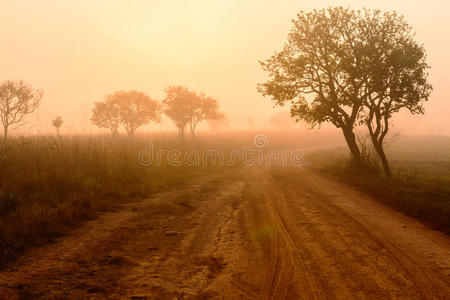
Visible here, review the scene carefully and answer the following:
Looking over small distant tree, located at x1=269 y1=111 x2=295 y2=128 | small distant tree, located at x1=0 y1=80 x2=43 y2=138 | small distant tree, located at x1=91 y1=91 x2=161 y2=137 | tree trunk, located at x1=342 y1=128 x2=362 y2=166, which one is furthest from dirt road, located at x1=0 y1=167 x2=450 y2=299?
small distant tree, located at x1=269 y1=111 x2=295 y2=128

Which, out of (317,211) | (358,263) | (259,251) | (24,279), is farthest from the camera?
(317,211)

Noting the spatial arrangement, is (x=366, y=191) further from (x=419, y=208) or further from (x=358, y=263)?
(x=358, y=263)

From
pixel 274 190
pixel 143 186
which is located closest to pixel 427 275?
pixel 274 190

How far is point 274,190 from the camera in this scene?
38.1 feet

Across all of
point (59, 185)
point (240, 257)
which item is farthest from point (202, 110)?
point (240, 257)

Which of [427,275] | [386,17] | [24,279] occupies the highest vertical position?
[386,17]

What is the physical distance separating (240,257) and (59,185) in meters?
6.98

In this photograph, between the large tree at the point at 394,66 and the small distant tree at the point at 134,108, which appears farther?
the small distant tree at the point at 134,108

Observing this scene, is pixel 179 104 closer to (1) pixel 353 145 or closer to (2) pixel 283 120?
(1) pixel 353 145

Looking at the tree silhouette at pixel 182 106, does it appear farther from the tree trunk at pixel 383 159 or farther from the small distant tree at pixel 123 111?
the tree trunk at pixel 383 159

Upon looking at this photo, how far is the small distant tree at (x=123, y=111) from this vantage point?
47.5 m

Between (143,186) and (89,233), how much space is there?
17.0 ft

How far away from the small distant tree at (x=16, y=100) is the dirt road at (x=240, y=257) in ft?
92.9

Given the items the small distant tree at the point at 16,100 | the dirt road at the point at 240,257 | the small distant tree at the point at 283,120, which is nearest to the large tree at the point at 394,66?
the dirt road at the point at 240,257
